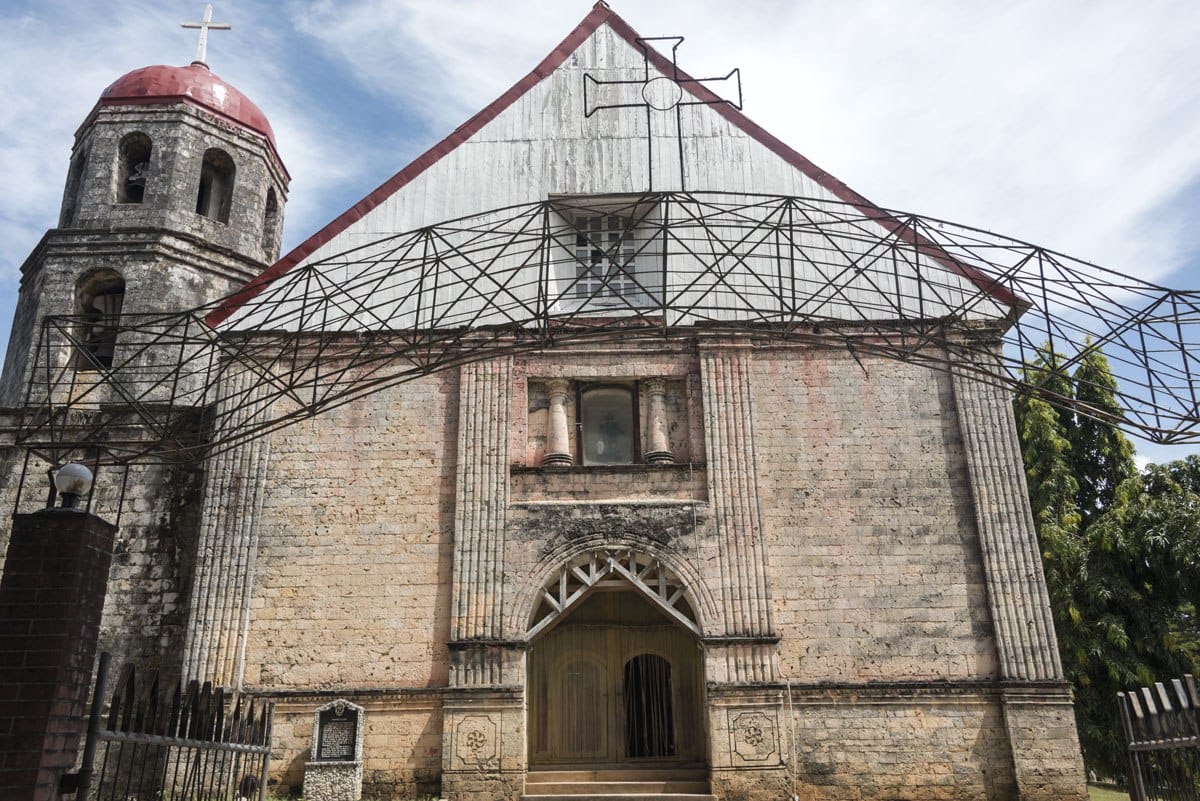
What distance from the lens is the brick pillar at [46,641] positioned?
6570 mm

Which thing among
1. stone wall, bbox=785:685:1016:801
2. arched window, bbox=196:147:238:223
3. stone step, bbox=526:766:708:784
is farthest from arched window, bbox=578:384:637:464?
arched window, bbox=196:147:238:223

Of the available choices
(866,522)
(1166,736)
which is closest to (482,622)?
(866,522)

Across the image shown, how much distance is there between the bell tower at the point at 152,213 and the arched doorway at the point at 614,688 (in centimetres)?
877

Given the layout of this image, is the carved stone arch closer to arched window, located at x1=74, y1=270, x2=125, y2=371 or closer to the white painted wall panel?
the white painted wall panel

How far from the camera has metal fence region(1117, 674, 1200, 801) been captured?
8055mm

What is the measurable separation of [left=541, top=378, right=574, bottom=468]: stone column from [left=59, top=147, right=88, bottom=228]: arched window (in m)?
9.60

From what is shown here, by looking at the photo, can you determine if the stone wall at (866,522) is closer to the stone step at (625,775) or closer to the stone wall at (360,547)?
the stone step at (625,775)

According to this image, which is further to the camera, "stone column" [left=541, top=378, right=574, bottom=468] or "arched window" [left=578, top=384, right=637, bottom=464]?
"arched window" [left=578, top=384, right=637, bottom=464]

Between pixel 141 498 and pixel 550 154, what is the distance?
8757 millimetres

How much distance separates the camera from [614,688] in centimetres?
1692

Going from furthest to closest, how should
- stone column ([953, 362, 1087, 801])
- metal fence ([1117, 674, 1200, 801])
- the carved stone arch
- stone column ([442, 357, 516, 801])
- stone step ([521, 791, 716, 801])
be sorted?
1. the carved stone arch
2. stone column ([442, 357, 516, 801])
3. stone column ([953, 362, 1087, 801])
4. stone step ([521, 791, 716, 801])
5. metal fence ([1117, 674, 1200, 801])

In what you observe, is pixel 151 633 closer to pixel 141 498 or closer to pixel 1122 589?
pixel 141 498

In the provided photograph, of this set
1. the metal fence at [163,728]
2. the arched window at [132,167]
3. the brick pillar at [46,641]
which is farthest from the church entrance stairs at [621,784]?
the arched window at [132,167]

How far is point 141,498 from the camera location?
1595 cm
